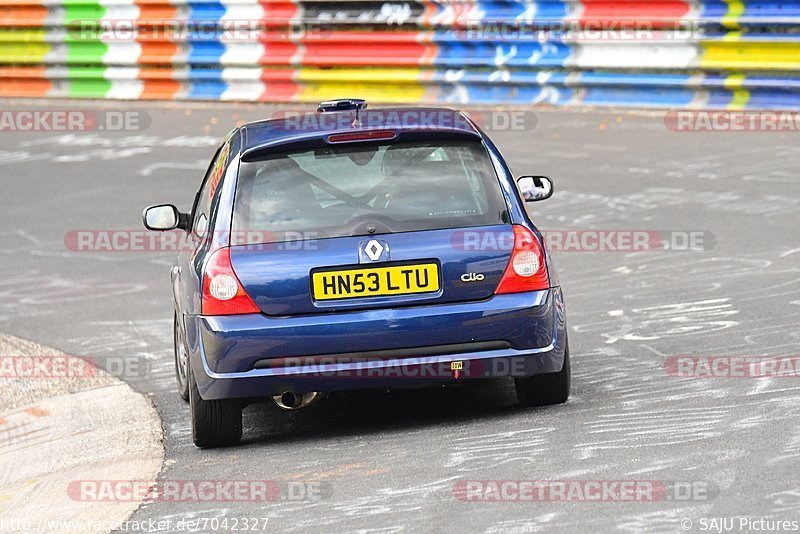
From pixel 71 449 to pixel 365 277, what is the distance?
5.95 feet

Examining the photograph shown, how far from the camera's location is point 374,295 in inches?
274

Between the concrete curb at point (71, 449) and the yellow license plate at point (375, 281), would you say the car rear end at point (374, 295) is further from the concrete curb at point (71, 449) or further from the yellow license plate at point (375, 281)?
the concrete curb at point (71, 449)

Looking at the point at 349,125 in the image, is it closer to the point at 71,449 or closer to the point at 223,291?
the point at 223,291

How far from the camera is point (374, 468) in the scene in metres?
6.53

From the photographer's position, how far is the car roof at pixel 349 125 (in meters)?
7.43

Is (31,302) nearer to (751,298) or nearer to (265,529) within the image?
(751,298)

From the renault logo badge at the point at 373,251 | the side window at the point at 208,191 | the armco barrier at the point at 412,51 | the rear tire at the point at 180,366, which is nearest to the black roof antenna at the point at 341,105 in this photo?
the side window at the point at 208,191

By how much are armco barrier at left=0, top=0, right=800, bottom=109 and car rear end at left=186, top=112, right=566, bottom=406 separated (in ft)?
30.5

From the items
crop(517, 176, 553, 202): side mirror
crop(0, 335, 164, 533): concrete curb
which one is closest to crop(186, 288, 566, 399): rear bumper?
crop(0, 335, 164, 533): concrete curb

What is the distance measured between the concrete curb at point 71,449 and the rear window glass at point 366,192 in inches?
47.8

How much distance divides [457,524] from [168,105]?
1660 cm

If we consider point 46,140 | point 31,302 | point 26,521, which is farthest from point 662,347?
point 46,140

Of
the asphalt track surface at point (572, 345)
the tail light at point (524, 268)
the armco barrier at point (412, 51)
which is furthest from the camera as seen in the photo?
the armco barrier at point (412, 51)

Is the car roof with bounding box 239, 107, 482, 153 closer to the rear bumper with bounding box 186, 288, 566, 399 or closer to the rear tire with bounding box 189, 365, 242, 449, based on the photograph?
the rear bumper with bounding box 186, 288, 566, 399
